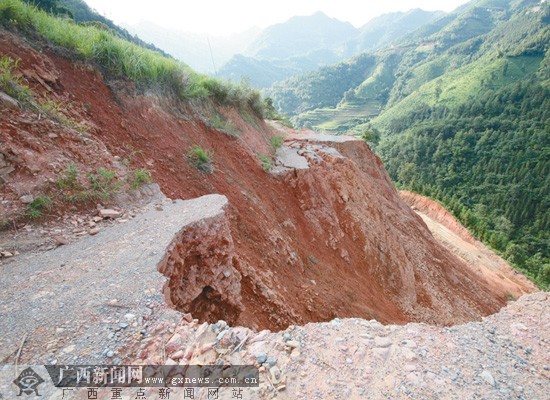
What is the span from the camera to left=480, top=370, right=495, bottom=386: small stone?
3.00m

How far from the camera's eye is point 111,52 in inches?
310

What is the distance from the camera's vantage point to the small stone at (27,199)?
464cm

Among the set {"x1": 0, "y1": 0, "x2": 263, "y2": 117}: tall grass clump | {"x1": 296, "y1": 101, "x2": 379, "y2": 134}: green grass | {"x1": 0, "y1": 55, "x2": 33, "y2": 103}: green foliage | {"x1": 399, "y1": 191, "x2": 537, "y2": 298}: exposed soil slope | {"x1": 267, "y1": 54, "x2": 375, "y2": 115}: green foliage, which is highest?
{"x1": 267, "y1": 54, "x2": 375, "y2": 115}: green foliage

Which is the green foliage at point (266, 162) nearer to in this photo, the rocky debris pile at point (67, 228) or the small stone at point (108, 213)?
the rocky debris pile at point (67, 228)

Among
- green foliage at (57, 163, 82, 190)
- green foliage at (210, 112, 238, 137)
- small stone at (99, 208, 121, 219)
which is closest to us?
green foliage at (57, 163, 82, 190)

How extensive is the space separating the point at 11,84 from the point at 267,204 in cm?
678

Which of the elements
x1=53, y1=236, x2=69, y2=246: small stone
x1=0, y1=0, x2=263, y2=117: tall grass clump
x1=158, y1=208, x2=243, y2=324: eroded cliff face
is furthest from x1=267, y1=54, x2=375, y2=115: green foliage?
x1=53, y1=236, x2=69, y2=246: small stone

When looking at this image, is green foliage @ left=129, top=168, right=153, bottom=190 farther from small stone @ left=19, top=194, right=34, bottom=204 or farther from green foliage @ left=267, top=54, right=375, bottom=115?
green foliage @ left=267, top=54, right=375, bottom=115

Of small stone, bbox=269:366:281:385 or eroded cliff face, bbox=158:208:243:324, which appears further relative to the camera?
eroded cliff face, bbox=158:208:243:324

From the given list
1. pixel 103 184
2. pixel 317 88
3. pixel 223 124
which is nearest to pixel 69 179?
pixel 103 184

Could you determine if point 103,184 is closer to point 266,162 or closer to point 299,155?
point 266,162

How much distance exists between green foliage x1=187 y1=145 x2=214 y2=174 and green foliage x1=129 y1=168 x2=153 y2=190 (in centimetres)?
189

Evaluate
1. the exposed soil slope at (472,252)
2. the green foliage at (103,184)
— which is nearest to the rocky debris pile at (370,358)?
the green foliage at (103,184)

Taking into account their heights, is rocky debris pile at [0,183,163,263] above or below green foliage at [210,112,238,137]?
below
